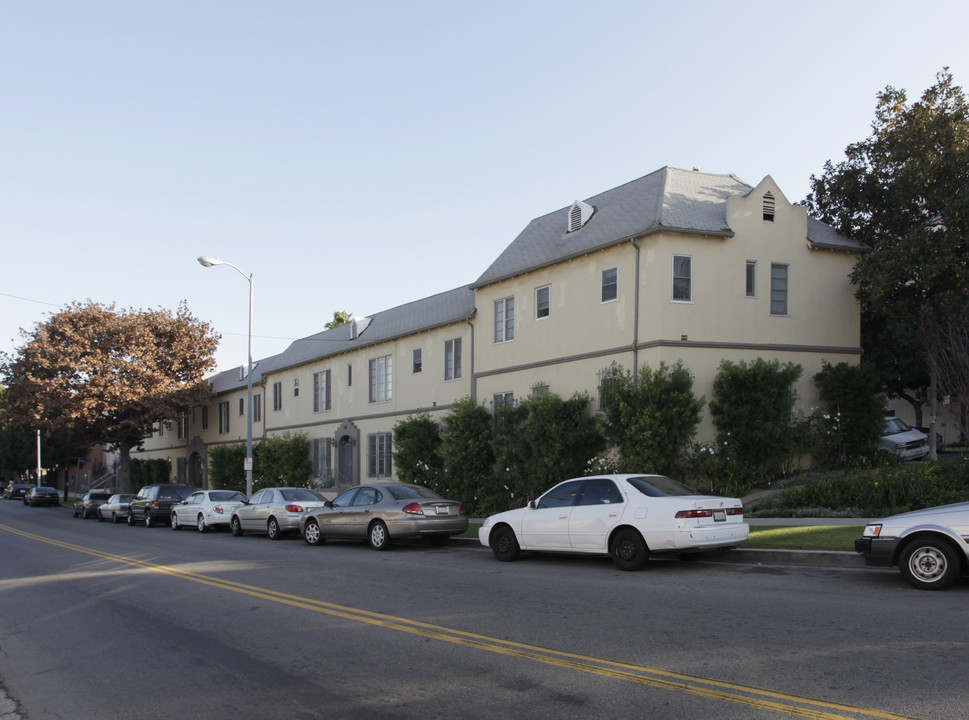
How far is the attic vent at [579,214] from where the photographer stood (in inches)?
957

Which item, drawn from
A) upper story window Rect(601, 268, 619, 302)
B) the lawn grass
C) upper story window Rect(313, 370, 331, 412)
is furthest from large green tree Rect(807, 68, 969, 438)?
upper story window Rect(313, 370, 331, 412)

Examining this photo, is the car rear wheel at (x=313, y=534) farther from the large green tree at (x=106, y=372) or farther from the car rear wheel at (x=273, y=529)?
the large green tree at (x=106, y=372)

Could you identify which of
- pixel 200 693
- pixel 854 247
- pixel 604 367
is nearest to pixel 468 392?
pixel 604 367

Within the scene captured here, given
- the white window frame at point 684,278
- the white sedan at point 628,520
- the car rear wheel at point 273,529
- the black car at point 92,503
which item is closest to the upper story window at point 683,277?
the white window frame at point 684,278

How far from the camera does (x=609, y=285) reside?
2191 cm

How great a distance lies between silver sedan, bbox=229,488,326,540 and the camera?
21.1 m

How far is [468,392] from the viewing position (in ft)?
88.7

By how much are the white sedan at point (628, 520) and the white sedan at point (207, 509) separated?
14123 mm

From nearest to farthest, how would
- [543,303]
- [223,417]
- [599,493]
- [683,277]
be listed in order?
[599,493]
[683,277]
[543,303]
[223,417]

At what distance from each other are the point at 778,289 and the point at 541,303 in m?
6.68

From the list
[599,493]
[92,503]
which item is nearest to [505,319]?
[599,493]

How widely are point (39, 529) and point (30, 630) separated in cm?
2106

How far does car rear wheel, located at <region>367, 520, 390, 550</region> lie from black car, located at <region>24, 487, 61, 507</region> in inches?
1714

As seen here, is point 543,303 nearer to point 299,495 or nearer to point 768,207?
point 768,207
